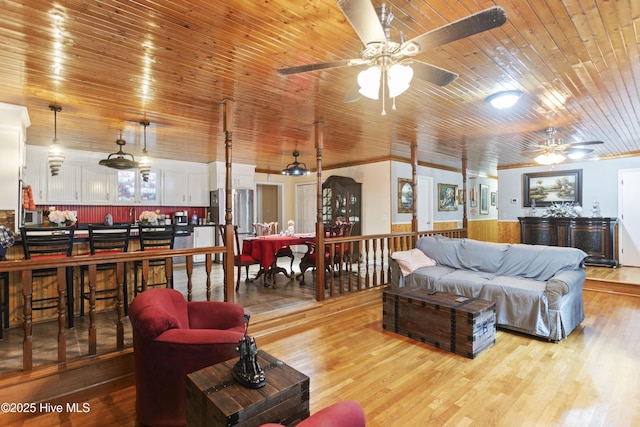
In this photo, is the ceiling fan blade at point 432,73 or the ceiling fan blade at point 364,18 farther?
the ceiling fan blade at point 432,73

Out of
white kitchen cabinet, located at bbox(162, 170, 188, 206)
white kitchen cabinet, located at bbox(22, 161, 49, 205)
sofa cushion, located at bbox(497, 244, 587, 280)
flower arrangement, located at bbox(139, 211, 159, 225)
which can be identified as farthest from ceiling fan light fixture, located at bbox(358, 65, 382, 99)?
white kitchen cabinet, located at bbox(22, 161, 49, 205)

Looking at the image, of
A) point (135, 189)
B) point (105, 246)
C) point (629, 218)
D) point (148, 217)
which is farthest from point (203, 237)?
point (629, 218)

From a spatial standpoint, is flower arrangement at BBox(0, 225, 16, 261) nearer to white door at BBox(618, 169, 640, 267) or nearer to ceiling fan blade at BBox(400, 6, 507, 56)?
ceiling fan blade at BBox(400, 6, 507, 56)

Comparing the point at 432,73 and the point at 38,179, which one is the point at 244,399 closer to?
the point at 432,73

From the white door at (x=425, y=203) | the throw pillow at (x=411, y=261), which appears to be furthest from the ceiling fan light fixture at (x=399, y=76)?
the white door at (x=425, y=203)

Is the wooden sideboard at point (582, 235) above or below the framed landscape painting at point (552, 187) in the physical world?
below

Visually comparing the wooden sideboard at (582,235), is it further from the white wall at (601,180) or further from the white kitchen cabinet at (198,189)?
the white kitchen cabinet at (198,189)

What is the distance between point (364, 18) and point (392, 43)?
34cm

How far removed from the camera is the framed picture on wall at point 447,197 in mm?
8688

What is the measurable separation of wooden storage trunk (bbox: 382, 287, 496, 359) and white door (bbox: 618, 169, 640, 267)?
5.86m

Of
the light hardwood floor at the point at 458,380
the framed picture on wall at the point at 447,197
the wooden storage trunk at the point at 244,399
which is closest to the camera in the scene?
the wooden storage trunk at the point at 244,399

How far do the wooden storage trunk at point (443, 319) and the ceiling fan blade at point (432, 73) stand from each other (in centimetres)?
213

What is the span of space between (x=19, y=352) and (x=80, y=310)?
999 mm

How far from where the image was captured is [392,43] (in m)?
1.90
